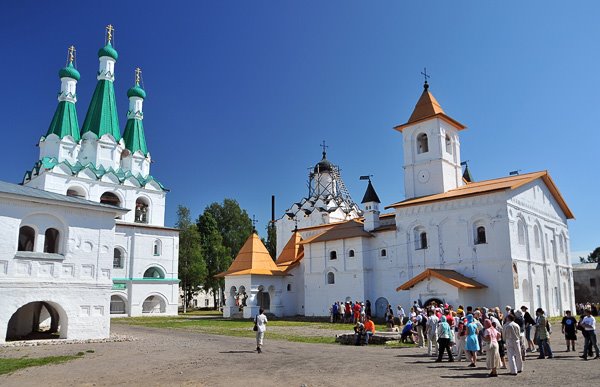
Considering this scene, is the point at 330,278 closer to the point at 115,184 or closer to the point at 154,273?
the point at 154,273

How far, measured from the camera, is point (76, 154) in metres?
38.0

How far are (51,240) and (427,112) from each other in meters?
24.0

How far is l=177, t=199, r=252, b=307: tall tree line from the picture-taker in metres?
47.1

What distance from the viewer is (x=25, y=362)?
11.4 m

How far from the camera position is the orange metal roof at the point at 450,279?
975 inches

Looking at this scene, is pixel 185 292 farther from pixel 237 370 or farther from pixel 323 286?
pixel 237 370

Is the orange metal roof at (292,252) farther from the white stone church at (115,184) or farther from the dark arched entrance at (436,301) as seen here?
the dark arched entrance at (436,301)

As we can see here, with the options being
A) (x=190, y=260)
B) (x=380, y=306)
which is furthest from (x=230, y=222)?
(x=380, y=306)

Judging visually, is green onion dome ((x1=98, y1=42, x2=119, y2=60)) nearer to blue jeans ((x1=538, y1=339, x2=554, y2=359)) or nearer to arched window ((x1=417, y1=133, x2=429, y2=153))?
arched window ((x1=417, y1=133, x2=429, y2=153))

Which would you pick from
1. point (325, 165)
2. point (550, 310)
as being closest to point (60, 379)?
point (550, 310)

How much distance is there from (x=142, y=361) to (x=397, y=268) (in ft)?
68.4

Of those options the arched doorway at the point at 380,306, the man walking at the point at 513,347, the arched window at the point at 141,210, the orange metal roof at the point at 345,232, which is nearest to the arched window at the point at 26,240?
the man walking at the point at 513,347

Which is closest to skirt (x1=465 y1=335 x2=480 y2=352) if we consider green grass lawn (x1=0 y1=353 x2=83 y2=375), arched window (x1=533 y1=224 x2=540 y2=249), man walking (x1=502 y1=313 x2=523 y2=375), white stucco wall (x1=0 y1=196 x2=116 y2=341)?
man walking (x1=502 y1=313 x2=523 y2=375)

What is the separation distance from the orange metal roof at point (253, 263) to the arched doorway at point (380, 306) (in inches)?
308
